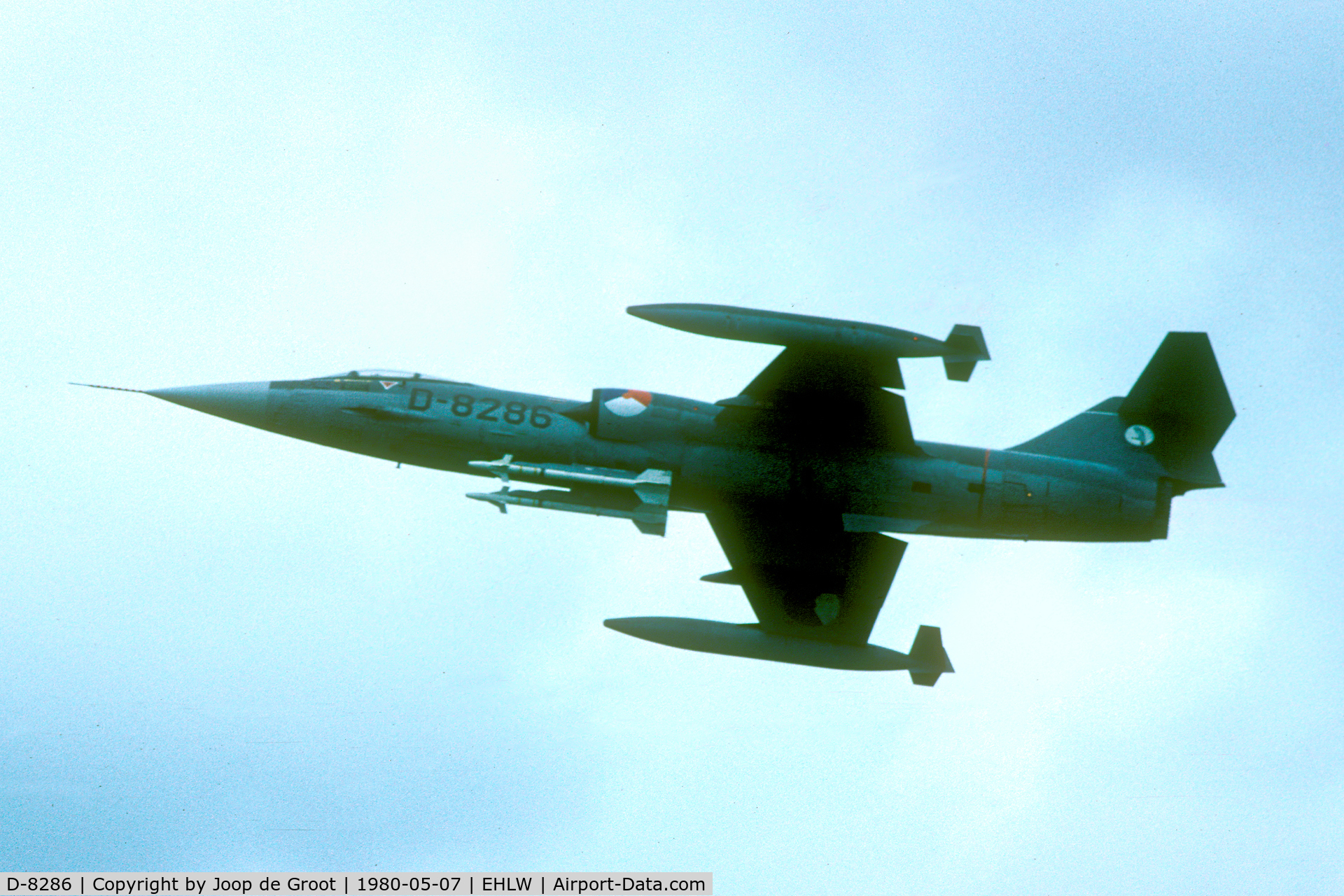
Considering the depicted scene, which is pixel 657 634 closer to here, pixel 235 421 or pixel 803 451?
pixel 803 451

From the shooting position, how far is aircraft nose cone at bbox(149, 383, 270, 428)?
21.6 metres

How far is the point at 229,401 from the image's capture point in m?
21.6

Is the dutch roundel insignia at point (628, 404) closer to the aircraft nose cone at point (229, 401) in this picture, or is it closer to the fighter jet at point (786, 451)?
the fighter jet at point (786, 451)

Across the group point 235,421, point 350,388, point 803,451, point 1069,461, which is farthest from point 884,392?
point 235,421

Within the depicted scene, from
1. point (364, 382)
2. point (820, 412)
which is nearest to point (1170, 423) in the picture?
point (820, 412)

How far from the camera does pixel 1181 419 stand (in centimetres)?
2119

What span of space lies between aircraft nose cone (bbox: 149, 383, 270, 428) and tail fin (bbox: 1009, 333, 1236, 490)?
14639 mm

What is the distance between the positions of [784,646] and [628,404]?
5699 mm

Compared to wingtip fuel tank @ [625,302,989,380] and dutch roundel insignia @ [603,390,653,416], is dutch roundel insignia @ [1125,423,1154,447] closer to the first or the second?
wingtip fuel tank @ [625,302,989,380]

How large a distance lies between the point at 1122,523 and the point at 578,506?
10102 mm

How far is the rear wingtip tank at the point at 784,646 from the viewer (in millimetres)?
21422

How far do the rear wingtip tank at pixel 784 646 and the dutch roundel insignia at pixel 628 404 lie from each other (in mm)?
4067

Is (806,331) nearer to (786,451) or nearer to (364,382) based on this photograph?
(786,451)

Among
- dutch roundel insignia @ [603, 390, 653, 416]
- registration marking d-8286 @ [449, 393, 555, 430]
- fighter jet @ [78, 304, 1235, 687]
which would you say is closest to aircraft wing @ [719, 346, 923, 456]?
fighter jet @ [78, 304, 1235, 687]
